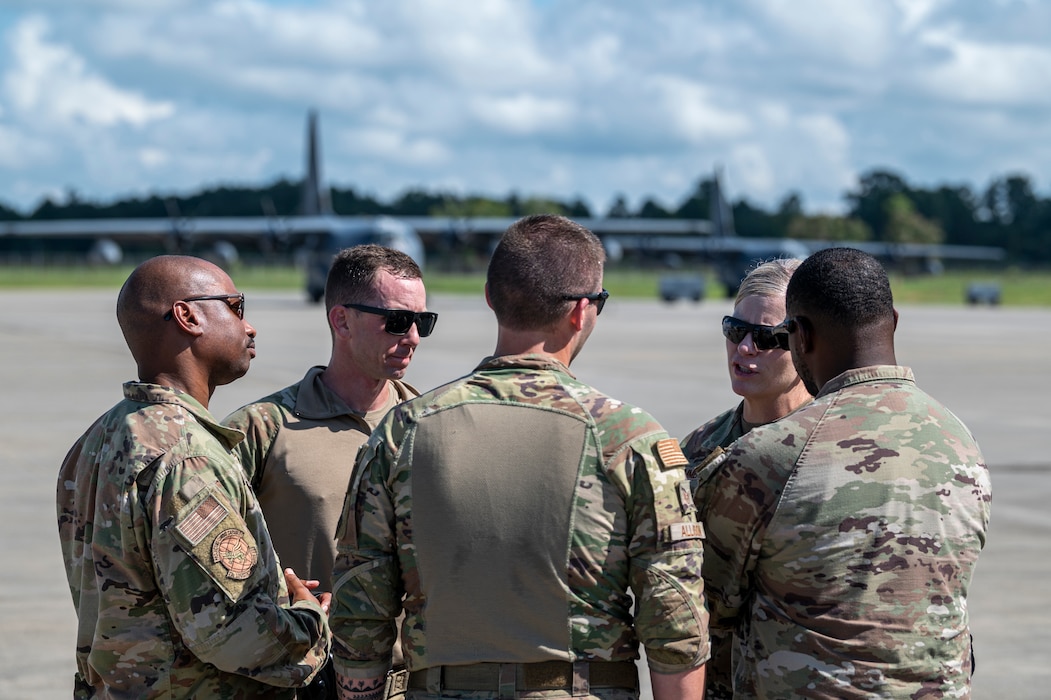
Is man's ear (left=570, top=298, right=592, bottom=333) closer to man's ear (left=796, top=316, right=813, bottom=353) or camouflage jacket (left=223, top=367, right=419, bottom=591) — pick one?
man's ear (left=796, top=316, right=813, bottom=353)

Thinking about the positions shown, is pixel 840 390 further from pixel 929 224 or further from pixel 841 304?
pixel 929 224

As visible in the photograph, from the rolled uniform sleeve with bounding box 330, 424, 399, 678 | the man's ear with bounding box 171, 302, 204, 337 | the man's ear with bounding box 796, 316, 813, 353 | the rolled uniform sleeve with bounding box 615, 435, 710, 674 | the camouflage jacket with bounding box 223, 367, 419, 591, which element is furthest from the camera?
the camouflage jacket with bounding box 223, 367, 419, 591

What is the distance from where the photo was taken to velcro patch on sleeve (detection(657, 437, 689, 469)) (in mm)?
2627

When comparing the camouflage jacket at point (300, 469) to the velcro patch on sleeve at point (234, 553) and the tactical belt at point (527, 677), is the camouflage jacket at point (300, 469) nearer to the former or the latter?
the velcro patch on sleeve at point (234, 553)

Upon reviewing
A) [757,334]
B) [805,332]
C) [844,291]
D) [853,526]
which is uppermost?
[844,291]

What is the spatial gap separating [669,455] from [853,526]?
Answer: 44cm

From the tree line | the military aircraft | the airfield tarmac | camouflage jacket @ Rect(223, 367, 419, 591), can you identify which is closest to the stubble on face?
camouflage jacket @ Rect(223, 367, 419, 591)

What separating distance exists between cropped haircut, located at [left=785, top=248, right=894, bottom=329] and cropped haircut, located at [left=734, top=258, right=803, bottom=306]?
1103 millimetres

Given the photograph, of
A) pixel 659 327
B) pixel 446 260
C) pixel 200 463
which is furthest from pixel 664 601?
pixel 446 260

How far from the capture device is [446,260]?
381 feet

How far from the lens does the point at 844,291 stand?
2787mm

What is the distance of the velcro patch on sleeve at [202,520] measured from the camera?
2.74 metres

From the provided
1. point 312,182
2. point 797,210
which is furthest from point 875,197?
point 312,182

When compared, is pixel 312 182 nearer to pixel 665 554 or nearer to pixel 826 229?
pixel 665 554
